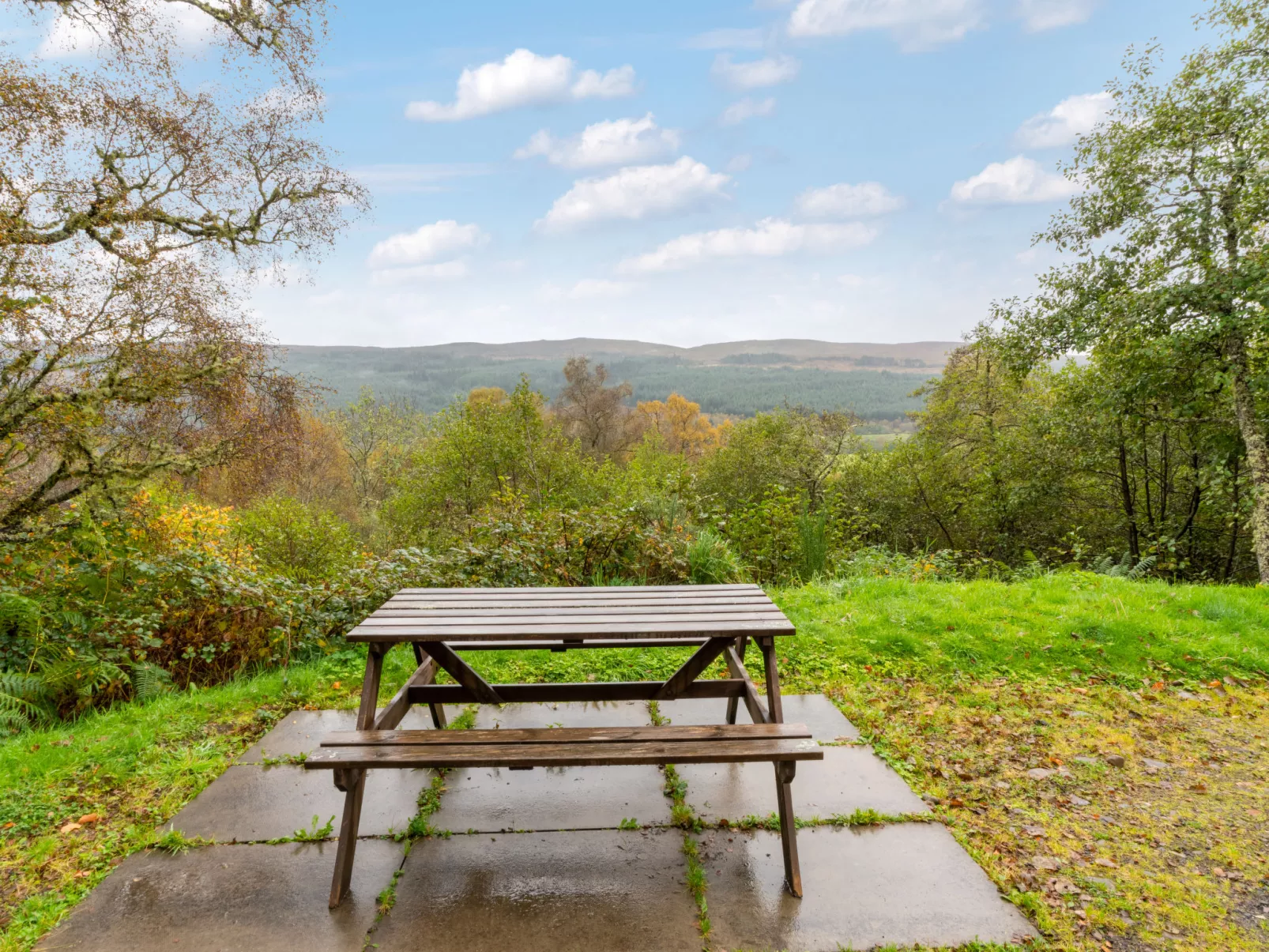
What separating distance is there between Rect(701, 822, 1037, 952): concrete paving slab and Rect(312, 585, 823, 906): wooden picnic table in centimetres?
13

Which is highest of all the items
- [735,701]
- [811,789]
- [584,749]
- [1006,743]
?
[584,749]

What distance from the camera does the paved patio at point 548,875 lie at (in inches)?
80.6

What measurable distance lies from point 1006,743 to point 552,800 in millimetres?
2400

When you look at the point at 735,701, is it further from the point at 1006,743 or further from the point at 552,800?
the point at 1006,743

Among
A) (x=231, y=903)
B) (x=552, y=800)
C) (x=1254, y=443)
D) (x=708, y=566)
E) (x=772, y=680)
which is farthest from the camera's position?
(x=1254, y=443)

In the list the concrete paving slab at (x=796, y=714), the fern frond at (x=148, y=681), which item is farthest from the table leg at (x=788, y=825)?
the fern frond at (x=148, y=681)

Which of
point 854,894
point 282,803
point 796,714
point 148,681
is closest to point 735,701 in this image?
point 796,714

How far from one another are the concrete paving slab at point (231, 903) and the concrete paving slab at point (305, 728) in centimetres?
80

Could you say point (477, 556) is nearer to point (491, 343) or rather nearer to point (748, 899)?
point (748, 899)

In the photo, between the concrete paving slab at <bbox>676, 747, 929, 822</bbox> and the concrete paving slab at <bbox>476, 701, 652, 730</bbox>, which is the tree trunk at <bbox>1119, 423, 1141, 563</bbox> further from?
the concrete paving slab at <bbox>476, 701, 652, 730</bbox>

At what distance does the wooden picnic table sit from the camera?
2160 millimetres

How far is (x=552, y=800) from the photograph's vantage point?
2.84 meters

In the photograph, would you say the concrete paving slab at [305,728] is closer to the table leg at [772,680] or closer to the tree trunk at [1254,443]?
the table leg at [772,680]

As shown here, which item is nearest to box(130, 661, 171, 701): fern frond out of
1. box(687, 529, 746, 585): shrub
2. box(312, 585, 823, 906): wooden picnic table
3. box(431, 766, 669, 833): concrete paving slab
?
box(312, 585, 823, 906): wooden picnic table
